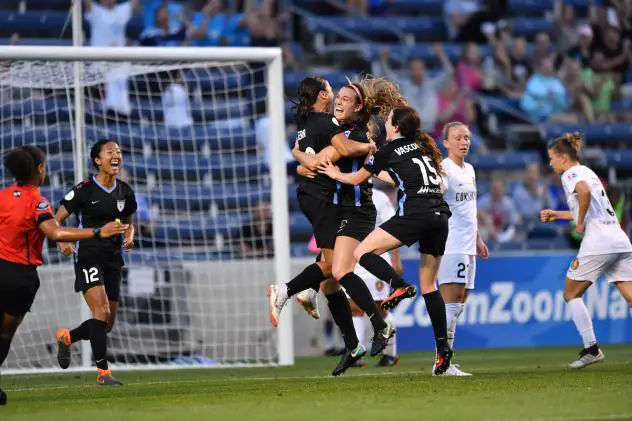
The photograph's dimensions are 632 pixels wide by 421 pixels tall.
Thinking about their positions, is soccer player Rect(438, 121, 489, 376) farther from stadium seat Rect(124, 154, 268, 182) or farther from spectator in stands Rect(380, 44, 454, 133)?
spectator in stands Rect(380, 44, 454, 133)

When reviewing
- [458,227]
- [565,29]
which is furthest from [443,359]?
[565,29]

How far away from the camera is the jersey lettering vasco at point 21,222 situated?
7.94 meters

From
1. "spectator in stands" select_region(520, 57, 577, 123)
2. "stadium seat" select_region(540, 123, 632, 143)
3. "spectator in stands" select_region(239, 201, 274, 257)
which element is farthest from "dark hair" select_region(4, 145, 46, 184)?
"spectator in stands" select_region(520, 57, 577, 123)

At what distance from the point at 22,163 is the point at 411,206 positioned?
2780mm

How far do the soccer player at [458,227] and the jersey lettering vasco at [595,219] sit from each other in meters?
0.84

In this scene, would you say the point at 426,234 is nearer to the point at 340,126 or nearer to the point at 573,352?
the point at 340,126

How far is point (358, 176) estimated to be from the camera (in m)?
8.90

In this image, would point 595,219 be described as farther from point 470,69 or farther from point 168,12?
point 470,69

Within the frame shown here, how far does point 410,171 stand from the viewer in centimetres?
881

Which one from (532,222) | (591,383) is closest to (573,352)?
(532,222)

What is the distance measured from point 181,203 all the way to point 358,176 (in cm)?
618

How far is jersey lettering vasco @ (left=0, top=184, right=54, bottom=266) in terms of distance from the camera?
7938 mm

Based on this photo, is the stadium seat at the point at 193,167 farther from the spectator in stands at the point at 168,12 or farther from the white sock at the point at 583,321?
the white sock at the point at 583,321

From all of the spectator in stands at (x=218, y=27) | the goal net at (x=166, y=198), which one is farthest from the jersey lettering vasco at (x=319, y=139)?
the spectator in stands at (x=218, y=27)
